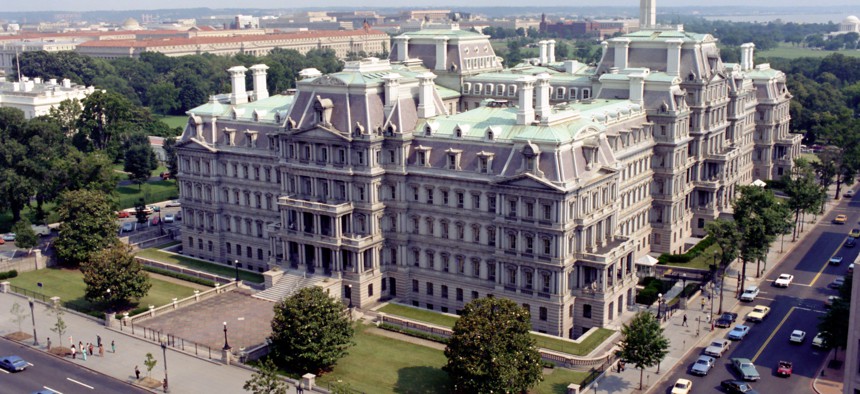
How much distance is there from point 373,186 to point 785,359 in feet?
157

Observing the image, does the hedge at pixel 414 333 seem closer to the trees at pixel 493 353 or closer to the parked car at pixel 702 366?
the trees at pixel 493 353

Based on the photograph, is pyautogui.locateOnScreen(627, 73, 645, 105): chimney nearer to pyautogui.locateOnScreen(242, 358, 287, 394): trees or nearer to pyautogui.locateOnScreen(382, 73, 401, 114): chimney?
pyautogui.locateOnScreen(382, 73, 401, 114): chimney

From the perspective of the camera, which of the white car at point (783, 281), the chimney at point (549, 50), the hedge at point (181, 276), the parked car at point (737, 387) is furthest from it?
the chimney at point (549, 50)

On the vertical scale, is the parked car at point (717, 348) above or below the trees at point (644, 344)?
below

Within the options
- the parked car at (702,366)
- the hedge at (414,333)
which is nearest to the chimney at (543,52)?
the hedge at (414,333)

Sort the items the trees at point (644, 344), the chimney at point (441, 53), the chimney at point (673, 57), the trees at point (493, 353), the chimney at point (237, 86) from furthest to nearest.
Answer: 1. the chimney at point (441, 53)
2. the chimney at point (237, 86)
3. the chimney at point (673, 57)
4. the trees at point (644, 344)
5. the trees at point (493, 353)

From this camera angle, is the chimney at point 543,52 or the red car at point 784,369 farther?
the chimney at point 543,52

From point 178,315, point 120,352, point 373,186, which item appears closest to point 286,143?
point 373,186

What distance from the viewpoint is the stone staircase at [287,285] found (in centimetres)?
10306

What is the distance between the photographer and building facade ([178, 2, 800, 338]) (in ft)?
306

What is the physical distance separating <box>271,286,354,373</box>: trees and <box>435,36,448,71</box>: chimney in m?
54.2

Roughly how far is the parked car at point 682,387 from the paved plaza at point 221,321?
138 ft

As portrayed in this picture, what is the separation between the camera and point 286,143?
106 m

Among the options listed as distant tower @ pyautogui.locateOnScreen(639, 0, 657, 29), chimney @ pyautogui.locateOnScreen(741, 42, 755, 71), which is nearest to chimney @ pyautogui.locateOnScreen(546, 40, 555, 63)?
distant tower @ pyautogui.locateOnScreen(639, 0, 657, 29)
